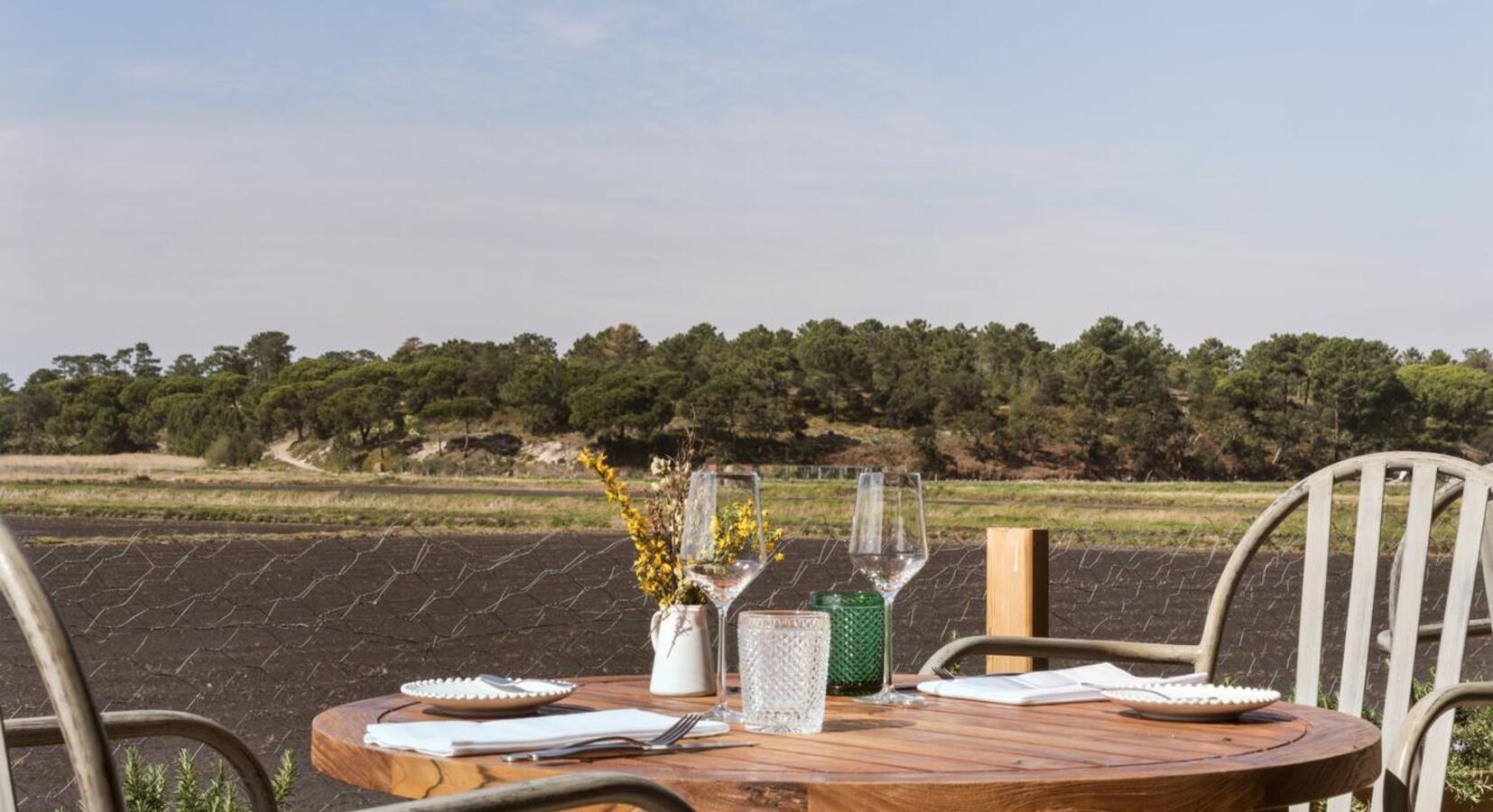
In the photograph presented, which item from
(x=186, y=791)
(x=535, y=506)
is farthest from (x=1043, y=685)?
(x=535, y=506)

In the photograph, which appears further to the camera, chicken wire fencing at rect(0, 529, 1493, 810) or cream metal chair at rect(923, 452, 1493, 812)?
chicken wire fencing at rect(0, 529, 1493, 810)

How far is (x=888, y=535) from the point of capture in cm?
160

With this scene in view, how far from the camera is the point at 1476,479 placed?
1910 mm

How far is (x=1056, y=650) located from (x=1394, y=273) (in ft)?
234

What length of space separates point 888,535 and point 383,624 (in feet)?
50.9

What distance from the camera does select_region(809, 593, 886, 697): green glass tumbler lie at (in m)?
1.60

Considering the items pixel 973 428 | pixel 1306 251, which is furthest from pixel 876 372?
pixel 1306 251

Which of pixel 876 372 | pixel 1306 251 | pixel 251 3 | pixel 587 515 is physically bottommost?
pixel 587 515

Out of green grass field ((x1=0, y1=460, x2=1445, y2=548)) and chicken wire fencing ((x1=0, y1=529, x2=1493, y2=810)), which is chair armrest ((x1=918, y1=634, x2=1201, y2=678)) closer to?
chicken wire fencing ((x1=0, y1=529, x2=1493, y2=810))

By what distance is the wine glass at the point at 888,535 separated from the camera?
1.59m

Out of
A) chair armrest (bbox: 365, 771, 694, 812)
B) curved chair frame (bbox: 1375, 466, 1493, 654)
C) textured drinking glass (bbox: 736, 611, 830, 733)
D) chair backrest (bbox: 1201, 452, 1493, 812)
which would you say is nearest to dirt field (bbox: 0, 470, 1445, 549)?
curved chair frame (bbox: 1375, 466, 1493, 654)

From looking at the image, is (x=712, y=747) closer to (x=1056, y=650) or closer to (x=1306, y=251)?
(x=1056, y=650)

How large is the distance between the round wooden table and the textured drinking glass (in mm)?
21

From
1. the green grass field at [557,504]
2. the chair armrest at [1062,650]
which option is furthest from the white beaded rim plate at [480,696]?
the green grass field at [557,504]
